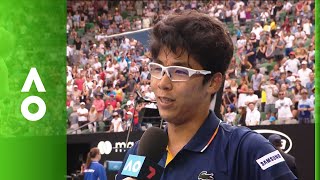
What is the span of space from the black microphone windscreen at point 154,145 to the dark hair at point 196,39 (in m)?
0.25

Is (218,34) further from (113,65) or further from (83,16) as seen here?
(83,16)

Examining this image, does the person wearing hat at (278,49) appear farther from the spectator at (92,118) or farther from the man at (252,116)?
the spectator at (92,118)

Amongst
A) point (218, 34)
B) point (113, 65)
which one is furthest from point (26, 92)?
point (113, 65)

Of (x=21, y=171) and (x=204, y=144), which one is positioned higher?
(x=204, y=144)

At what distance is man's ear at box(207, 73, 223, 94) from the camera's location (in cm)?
226

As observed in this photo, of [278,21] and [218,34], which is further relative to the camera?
[278,21]

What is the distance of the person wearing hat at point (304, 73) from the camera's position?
44.7ft

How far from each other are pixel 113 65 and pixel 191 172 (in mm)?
17037

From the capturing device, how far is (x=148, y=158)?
7.30 ft

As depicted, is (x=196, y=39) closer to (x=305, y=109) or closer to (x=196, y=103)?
(x=196, y=103)

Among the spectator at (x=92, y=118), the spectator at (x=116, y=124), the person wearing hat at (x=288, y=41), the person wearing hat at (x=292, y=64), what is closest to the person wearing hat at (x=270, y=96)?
the person wearing hat at (x=292, y=64)

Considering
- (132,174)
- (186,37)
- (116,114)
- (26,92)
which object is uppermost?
(186,37)

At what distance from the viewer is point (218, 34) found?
2240 millimetres

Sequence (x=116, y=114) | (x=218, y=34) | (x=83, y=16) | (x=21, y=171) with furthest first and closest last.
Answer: (x=83, y=16) → (x=116, y=114) → (x=21, y=171) → (x=218, y=34)
